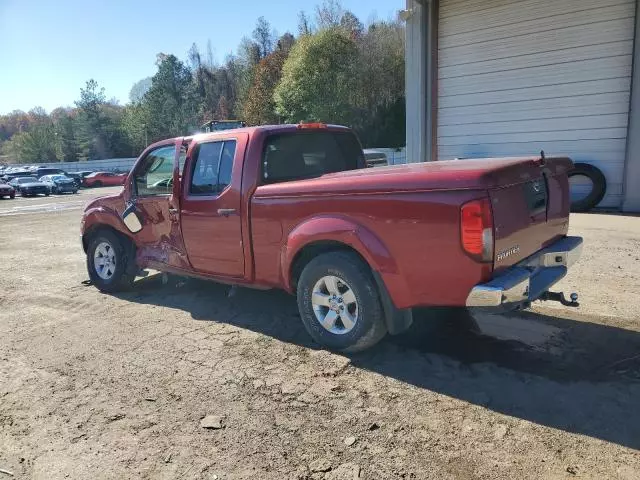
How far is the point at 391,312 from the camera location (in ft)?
12.6

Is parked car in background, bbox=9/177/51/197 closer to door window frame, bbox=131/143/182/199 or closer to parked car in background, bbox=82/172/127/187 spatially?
parked car in background, bbox=82/172/127/187

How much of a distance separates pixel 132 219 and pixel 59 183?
3256cm

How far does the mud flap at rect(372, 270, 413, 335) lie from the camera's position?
3834mm

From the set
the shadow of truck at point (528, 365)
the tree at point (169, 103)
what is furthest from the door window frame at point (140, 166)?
the tree at point (169, 103)

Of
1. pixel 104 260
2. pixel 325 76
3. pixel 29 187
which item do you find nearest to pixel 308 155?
pixel 104 260

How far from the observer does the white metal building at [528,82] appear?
431 inches

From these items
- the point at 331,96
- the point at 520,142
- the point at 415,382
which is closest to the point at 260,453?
the point at 415,382

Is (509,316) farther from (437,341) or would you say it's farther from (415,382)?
(415,382)

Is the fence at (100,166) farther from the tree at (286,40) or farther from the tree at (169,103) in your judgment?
the tree at (286,40)

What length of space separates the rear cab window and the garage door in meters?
8.01

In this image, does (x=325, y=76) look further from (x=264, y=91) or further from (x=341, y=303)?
(x=341, y=303)

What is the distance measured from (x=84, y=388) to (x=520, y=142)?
11.3m

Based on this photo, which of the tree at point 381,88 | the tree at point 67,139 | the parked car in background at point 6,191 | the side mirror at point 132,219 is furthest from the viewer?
the tree at point 67,139

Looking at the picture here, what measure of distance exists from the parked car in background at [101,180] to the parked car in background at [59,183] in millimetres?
6592
